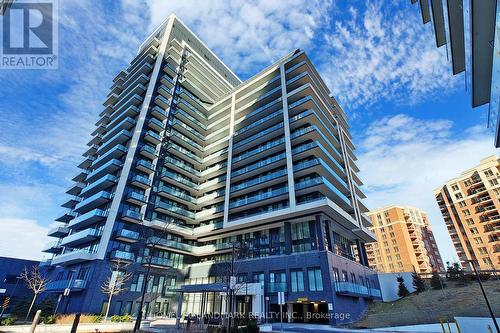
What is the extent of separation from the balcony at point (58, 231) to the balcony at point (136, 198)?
21.6 m

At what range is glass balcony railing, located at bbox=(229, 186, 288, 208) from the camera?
41219 millimetres

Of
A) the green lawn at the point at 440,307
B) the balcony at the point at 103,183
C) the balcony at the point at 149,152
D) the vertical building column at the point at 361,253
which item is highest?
the balcony at the point at 149,152

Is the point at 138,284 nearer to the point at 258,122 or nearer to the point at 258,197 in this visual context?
the point at 258,197

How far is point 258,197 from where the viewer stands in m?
43.4

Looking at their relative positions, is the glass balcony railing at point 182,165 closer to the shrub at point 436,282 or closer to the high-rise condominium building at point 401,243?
the shrub at point 436,282

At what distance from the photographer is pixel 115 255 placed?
125 feet

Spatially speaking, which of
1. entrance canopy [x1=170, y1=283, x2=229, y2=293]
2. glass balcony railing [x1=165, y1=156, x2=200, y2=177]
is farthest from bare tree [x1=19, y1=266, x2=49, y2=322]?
glass balcony railing [x1=165, y1=156, x2=200, y2=177]

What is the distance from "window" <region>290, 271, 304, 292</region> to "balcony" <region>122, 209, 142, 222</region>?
26.4 metres

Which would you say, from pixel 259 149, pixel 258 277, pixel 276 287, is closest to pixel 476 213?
pixel 259 149

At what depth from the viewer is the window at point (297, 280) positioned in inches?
1334

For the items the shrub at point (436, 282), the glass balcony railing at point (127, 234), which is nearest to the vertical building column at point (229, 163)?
the glass balcony railing at point (127, 234)

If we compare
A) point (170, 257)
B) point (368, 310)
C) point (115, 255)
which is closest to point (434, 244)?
point (368, 310)

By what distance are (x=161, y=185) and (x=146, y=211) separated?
20.4 feet

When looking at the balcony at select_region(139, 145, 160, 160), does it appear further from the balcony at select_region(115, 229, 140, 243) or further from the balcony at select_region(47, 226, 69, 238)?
the balcony at select_region(47, 226, 69, 238)
